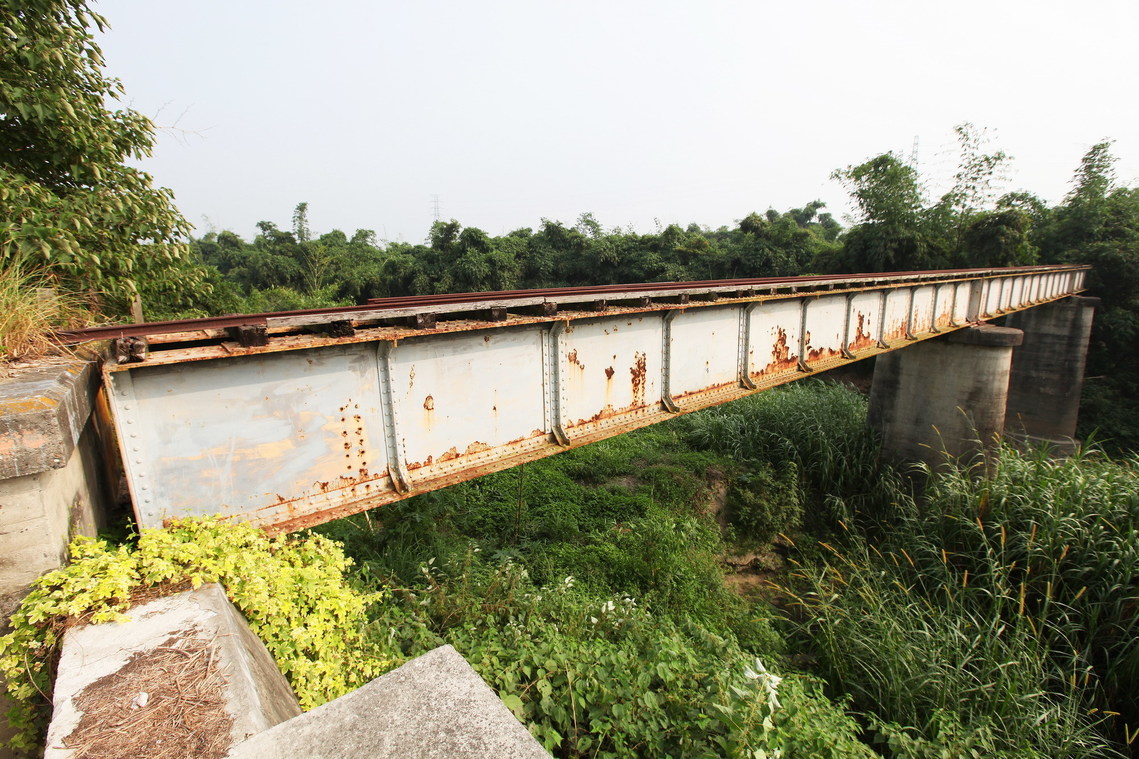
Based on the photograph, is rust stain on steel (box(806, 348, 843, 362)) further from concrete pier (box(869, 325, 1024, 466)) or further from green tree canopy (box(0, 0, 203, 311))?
green tree canopy (box(0, 0, 203, 311))

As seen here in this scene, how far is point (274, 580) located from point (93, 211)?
4294 mm

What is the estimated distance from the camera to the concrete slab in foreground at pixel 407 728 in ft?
5.50

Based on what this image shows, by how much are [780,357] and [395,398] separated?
17.4 ft

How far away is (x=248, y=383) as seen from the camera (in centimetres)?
312

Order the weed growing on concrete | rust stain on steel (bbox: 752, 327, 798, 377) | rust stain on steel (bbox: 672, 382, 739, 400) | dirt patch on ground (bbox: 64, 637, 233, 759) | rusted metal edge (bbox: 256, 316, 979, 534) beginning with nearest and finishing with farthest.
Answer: dirt patch on ground (bbox: 64, 637, 233, 759) → the weed growing on concrete → rusted metal edge (bbox: 256, 316, 979, 534) → rust stain on steel (bbox: 672, 382, 739, 400) → rust stain on steel (bbox: 752, 327, 798, 377)

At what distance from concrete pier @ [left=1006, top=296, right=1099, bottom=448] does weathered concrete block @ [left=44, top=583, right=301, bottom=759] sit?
993 inches

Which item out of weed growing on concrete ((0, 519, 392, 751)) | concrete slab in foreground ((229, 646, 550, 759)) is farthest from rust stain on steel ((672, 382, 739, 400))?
concrete slab in foreground ((229, 646, 550, 759))

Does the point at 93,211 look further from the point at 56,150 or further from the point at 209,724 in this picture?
the point at 209,724

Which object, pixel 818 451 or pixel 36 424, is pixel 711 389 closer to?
pixel 36 424

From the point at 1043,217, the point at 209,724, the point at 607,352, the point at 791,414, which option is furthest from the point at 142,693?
the point at 1043,217

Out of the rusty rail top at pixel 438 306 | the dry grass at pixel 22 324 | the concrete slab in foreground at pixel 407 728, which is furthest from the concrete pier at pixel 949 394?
the dry grass at pixel 22 324

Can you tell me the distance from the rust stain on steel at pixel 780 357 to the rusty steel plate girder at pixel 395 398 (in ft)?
0.88

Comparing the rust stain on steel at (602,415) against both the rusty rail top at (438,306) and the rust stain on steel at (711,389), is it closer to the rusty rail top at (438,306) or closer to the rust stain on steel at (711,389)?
the rust stain on steel at (711,389)

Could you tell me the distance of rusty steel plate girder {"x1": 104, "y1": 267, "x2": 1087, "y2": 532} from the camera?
2.92 meters
